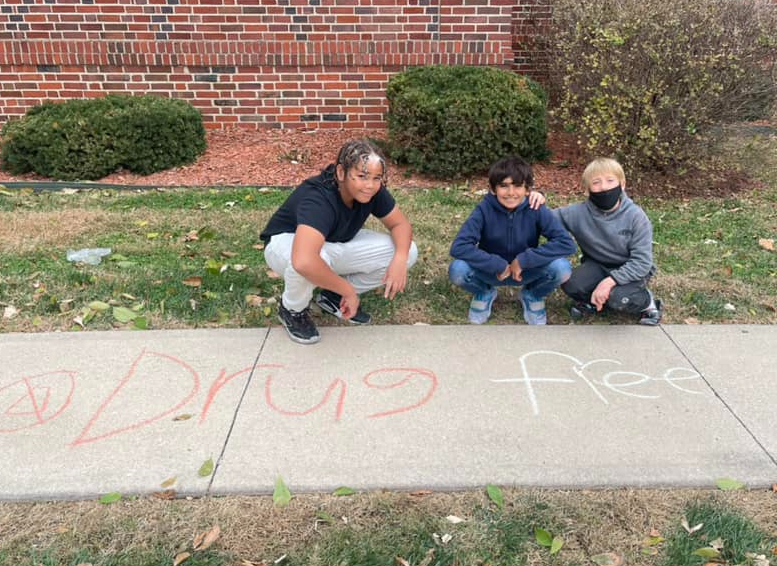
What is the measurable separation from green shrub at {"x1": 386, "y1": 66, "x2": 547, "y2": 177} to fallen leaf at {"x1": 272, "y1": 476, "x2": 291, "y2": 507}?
4.25m

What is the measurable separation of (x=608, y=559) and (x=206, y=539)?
133cm

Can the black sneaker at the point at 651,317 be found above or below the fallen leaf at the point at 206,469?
above

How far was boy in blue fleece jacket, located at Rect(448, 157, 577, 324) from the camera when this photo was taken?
10.9ft

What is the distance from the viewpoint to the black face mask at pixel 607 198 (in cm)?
343

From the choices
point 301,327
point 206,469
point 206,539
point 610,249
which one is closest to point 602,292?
point 610,249

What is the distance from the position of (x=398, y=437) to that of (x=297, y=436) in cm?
42

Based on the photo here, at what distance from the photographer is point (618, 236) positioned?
3518mm

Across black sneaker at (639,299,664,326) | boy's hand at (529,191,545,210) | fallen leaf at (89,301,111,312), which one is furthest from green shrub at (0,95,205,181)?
black sneaker at (639,299,664,326)

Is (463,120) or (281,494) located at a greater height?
(463,120)

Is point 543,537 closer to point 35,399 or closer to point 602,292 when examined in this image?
point 602,292

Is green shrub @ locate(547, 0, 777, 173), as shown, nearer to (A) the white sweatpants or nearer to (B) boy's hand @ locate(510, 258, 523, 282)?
(B) boy's hand @ locate(510, 258, 523, 282)

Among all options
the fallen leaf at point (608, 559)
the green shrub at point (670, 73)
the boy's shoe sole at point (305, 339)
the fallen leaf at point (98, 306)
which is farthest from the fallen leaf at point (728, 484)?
the green shrub at point (670, 73)

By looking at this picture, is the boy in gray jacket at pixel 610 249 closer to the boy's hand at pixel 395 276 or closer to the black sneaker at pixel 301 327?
the boy's hand at pixel 395 276

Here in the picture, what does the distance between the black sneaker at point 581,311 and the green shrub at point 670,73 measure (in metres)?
2.32
